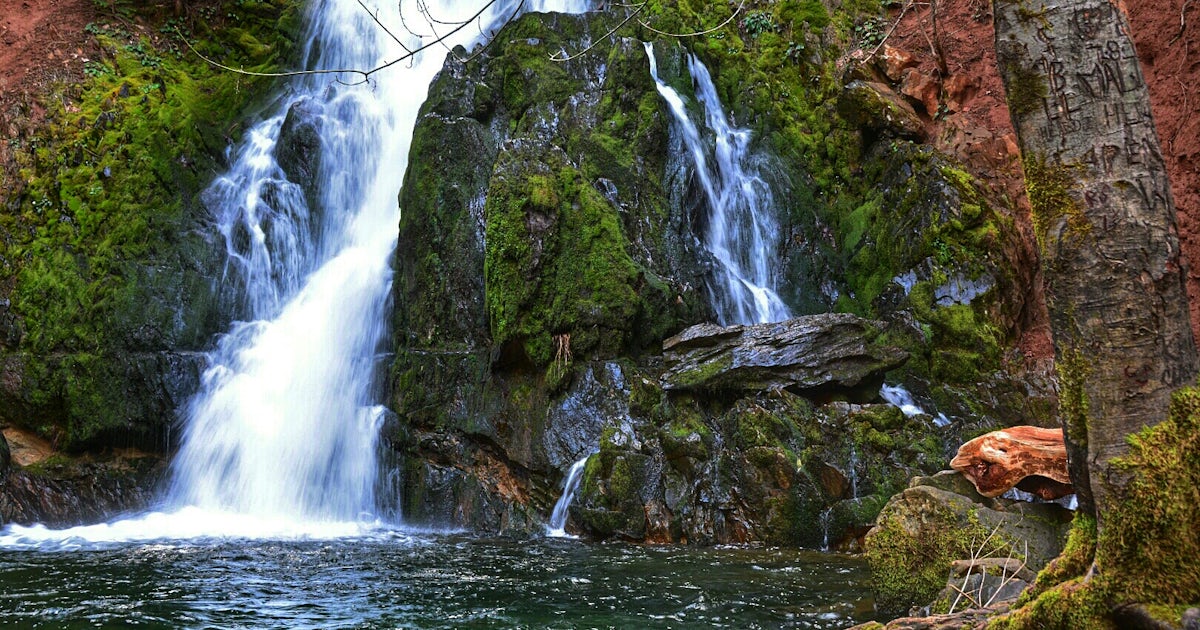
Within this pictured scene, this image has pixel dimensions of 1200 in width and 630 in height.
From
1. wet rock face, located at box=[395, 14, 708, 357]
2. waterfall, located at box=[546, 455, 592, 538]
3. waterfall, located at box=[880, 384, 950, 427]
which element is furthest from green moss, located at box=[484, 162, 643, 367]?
waterfall, located at box=[880, 384, 950, 427]

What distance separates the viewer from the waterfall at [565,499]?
31.8 feet

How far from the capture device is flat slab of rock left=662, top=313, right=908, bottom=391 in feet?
32.4

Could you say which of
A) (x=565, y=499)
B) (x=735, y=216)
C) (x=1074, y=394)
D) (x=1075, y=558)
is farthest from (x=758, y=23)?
(x=1075, y=558)

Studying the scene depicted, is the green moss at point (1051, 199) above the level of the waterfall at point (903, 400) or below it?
above

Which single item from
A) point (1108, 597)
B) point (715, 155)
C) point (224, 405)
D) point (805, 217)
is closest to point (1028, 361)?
point (805, 217)

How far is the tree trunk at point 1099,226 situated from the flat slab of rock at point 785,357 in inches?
272

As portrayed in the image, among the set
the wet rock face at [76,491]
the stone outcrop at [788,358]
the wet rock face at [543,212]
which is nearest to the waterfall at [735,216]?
the wet rock face at [543,212]

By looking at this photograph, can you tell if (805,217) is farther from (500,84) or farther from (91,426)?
(91,426)

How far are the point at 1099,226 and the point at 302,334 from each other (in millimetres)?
11412

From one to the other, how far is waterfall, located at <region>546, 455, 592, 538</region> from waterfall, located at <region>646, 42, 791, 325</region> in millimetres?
3498

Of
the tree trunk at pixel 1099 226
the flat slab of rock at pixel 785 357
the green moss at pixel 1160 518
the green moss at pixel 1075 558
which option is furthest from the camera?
the flat slab of rock at pixel 785 357

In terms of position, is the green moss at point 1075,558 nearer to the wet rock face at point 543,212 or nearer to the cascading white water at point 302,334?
the wet rock face at point 543,212

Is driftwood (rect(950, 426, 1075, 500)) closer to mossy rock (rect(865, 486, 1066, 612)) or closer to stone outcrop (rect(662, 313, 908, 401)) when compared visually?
mossy rock (rect(865, 486, 1066, 612))

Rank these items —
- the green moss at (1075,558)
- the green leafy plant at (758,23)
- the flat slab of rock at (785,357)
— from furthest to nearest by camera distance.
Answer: the green leafy plant at (758,23)
the flat slab of rock at (785,357)
the green moss at (1075,558)
